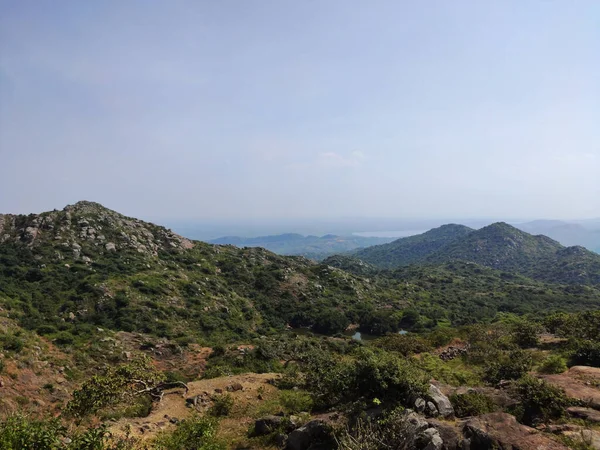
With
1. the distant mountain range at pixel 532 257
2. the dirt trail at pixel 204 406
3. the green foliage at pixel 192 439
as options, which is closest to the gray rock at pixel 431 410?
the green foliage at pixel 192 439

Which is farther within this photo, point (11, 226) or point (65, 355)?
point (11, 226)

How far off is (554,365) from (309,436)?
1786cm

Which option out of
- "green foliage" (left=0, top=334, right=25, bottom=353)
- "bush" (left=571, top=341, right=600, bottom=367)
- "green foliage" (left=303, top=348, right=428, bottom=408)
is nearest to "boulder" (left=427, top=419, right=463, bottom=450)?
"green foliage" (left=303, top=348, right=428, bottom=408)

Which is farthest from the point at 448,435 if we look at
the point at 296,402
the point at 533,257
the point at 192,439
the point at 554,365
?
the point at 533,257

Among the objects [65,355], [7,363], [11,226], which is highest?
Answer: [11,226]

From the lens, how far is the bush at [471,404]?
13516mm

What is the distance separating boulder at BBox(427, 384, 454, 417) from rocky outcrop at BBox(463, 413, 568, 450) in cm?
110

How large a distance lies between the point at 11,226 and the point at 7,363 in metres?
55.2

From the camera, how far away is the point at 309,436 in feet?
43.9

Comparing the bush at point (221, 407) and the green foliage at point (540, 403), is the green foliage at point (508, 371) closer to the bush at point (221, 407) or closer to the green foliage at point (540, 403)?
the green foliage at point (540, 403)

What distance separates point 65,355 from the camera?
33.1 m

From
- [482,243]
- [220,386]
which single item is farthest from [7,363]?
[482,243]

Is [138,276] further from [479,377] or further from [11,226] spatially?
[479,377]

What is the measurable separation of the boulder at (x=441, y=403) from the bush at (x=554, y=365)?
1192cm
